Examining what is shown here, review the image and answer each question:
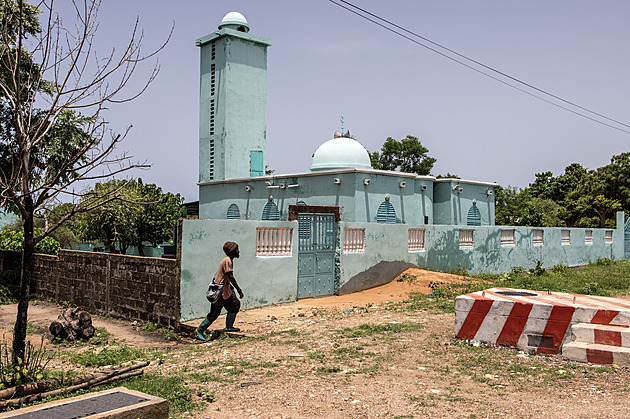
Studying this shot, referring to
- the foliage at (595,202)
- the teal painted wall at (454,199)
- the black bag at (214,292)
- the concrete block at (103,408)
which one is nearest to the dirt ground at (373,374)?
the concrete block at (103,408)

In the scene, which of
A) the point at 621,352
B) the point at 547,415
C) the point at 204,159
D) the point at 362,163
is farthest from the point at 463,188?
the point at 547,415

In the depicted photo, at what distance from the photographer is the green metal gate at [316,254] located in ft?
42.6

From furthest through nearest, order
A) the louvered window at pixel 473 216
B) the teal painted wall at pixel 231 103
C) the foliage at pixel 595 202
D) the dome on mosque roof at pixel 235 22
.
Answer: the foliage at pixel 595 202
the dome on mosque roof at pixel 235 22
the teal painted wall at pixel 231 103
the louvered window at pixel 473 216

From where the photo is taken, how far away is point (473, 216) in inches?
976

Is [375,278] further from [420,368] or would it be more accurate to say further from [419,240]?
[420,368]

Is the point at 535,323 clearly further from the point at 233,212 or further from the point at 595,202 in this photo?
the point at 595,202

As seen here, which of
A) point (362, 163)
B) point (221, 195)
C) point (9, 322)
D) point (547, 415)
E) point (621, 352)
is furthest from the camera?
point (221, 195)

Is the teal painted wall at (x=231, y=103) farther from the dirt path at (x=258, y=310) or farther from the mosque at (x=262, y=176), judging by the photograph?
the dirt path at (x=258, y=310)

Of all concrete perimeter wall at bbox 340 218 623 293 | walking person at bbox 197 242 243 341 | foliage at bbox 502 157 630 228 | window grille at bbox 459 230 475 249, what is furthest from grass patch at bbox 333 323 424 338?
foliage at bbox 502 157 630 228

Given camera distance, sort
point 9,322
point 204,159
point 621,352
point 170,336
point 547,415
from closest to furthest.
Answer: point 547,415 < point 621,352 < point 170,336 < point 9,322 < point 204,159

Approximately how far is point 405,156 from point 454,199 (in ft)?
85.6

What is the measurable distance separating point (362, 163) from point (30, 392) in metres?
19.5

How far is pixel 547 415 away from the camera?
506 cm

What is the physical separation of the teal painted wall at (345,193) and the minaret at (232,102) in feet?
8.35
